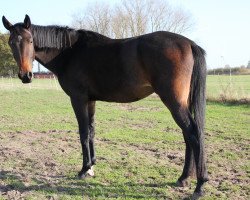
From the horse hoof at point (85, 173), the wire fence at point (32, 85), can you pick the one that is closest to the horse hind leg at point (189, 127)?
the horse hoof at point (85, 173)

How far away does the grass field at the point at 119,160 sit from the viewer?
437 centimetres

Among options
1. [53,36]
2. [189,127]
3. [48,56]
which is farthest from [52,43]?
[189,127]

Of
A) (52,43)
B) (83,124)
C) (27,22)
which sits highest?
(27,22)

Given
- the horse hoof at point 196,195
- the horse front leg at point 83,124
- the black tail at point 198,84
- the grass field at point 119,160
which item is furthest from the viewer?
the horse front leg at point 83,124

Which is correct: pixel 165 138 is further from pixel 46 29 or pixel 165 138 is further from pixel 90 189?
pixel 46 29

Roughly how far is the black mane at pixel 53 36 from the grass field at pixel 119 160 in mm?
2107

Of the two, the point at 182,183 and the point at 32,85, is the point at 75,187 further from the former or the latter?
the point at 32,85

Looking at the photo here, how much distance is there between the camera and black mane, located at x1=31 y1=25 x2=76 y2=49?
4922 millimetres

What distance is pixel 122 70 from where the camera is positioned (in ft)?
14.6

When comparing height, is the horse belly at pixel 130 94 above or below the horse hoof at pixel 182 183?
above

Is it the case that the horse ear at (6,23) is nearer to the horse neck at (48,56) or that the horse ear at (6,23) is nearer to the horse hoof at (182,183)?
the horse neck at (48,56)

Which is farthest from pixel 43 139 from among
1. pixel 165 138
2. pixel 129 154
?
pixel 165 138

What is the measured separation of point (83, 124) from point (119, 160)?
1239 millimetres

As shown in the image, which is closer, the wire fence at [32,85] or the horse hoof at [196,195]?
the horse hoof at [196,195]
